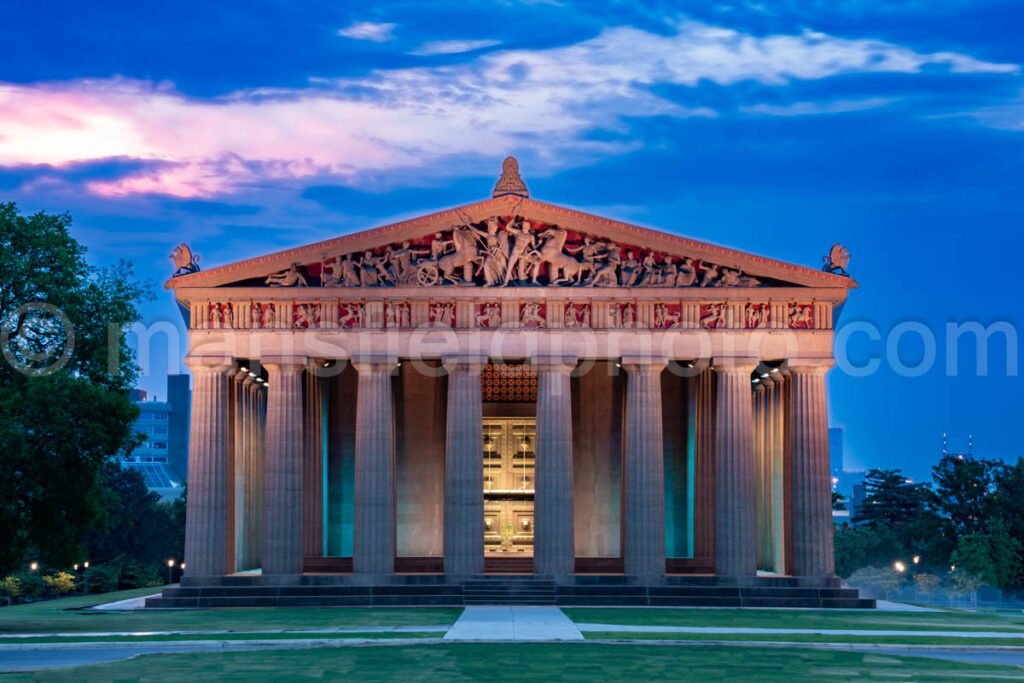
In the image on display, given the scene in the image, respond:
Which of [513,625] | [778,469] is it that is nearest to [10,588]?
[513,625]

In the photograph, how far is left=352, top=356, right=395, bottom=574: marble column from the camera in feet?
184

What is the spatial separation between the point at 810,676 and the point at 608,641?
856cm

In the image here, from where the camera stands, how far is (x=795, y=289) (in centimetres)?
5694

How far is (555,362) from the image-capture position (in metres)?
56.5

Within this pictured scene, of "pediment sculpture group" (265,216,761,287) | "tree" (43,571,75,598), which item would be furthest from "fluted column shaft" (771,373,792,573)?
"tree" (43,571,75,598)

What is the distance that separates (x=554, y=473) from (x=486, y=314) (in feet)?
22.3

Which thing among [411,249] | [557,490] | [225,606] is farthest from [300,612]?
[411,249]

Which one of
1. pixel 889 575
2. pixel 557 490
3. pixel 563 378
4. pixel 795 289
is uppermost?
pixel 795 289

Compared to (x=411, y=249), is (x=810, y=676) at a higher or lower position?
lower

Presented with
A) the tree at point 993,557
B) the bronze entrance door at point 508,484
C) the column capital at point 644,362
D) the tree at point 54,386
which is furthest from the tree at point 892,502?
the tree at point 54,386

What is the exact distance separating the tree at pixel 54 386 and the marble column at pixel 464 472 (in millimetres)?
12460

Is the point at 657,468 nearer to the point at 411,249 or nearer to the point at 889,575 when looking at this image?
the point at 411,249

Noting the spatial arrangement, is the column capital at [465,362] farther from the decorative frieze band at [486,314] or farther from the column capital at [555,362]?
the column capital at [555,362]

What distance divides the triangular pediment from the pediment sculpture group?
0.04 metres
